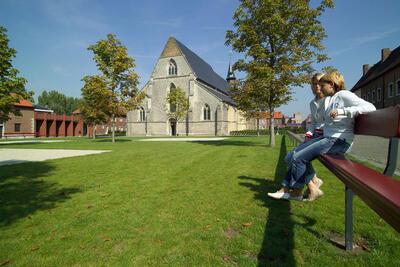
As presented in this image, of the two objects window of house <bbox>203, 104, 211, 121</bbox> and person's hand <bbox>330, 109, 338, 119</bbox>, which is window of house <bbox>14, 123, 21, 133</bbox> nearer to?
window of house <bbox>203, 104, 211, 121</bbox>

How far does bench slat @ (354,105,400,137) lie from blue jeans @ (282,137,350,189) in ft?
1.64

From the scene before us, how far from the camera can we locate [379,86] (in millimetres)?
39906

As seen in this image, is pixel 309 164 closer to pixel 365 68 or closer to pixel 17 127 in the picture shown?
pixel 17 127

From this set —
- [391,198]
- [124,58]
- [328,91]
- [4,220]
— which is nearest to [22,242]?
[4,220]

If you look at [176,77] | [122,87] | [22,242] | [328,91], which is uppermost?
[176,77]

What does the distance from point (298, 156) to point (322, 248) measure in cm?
135

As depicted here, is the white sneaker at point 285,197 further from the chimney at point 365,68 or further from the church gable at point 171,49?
the chimney at point 365,68

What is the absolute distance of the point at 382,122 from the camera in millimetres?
2225

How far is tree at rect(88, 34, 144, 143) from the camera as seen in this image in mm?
22219

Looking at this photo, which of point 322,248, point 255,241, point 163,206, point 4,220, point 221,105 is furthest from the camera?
point 221,105

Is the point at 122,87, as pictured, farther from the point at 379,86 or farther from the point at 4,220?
the point at 379,86

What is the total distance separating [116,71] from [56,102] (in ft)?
285

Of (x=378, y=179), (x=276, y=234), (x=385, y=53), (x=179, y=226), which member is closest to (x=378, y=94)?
(x=385, y=53)

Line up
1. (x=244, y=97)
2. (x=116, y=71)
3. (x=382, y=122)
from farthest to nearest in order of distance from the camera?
1. (x=116, y=71)
2. (x=244, y=97)
3. (x=382, y=122)
